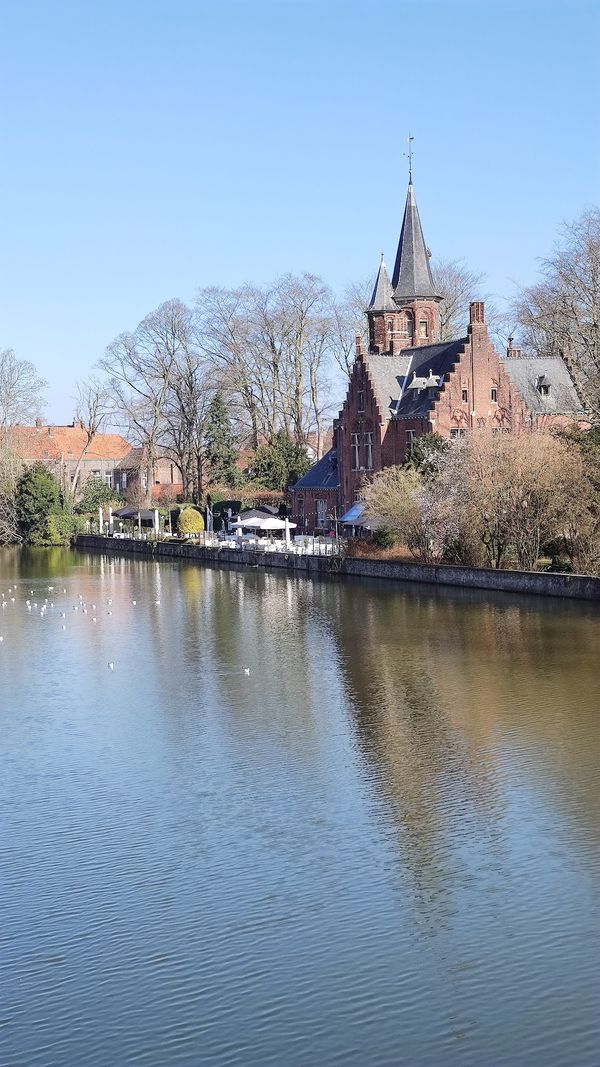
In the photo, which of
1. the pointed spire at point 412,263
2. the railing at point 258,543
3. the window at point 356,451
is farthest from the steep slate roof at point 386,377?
the railing at point 258,543

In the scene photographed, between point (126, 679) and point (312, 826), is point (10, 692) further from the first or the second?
point (312, 826)

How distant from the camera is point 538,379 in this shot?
6362cm

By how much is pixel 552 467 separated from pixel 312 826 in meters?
27.6

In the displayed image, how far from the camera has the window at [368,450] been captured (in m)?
63.6

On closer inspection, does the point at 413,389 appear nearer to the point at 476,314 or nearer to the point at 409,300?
the point at 476,314

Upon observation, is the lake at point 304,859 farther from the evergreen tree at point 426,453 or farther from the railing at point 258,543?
the railing at point 258,543

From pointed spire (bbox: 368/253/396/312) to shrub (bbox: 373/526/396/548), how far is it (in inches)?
847

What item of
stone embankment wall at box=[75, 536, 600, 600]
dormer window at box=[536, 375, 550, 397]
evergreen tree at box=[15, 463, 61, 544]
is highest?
dormer window at box=[536, 375, 550, 397]

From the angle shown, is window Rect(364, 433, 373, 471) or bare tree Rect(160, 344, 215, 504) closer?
window Rect(364, 433, 373, 471)

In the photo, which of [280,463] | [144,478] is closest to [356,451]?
[280,463]

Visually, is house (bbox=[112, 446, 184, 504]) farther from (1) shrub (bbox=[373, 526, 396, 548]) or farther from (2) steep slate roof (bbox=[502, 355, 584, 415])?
(1) shrub (bbox=[373, 526, 396, 548])

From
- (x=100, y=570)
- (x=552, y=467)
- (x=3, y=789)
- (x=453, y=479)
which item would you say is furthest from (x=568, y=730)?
(x=100, y=570)

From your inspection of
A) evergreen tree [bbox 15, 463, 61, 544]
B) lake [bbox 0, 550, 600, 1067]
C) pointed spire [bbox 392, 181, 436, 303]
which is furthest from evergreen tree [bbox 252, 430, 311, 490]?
lake [bbox 0, 550, 600, 1067]

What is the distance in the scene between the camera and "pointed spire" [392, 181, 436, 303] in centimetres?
6931
